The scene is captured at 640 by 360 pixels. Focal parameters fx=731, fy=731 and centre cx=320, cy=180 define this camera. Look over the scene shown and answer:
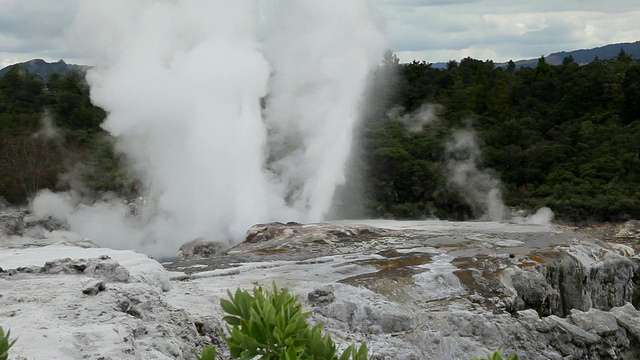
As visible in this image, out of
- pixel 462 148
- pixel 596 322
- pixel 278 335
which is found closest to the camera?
pixel 278 335

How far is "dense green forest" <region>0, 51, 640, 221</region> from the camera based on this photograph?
21391mm

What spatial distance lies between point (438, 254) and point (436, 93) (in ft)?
71.2

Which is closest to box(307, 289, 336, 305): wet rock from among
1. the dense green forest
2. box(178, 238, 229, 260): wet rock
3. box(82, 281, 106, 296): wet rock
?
box(82, 281, 106, 296): wet rock

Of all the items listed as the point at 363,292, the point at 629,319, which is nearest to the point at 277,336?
the point at 363,292

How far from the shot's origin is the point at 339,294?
29.2 ft

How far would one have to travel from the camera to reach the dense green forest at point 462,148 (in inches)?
842

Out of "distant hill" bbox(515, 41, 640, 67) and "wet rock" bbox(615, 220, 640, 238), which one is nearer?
"wet rock" bbox(615, 220, 640, 238)

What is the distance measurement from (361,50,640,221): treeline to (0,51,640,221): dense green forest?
0.04 metres

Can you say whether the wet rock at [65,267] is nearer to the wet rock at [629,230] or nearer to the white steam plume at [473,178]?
the wet rock at [629,230]

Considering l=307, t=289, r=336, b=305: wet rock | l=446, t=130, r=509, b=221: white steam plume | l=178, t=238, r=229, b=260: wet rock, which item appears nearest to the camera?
l=307, t=289, r=336, b=305: wet rock

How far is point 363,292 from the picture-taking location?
9148 mm

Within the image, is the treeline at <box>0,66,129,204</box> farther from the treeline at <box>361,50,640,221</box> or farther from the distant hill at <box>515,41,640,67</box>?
the distant hill at <box>515,41,640,67</box>

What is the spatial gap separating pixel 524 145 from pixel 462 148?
2.19 metres

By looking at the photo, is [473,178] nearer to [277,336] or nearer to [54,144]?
[54,144]
